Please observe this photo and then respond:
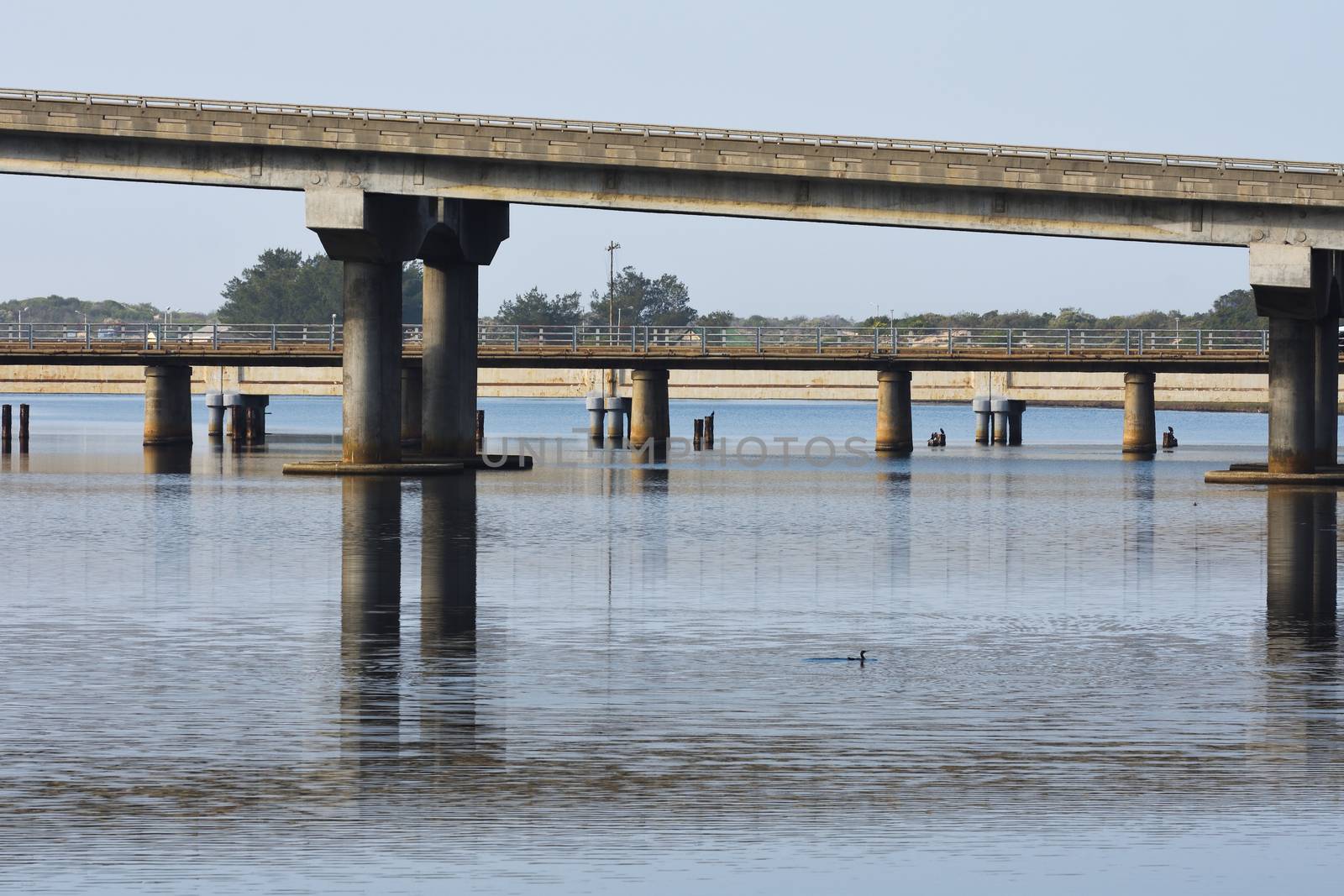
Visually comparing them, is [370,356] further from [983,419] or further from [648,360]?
[983,419]

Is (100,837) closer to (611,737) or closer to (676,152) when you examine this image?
(611,737)

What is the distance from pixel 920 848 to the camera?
515 inches

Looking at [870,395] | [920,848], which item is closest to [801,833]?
[920,848]

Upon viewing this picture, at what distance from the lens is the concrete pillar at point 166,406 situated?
107m

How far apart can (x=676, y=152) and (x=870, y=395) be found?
80813 mm

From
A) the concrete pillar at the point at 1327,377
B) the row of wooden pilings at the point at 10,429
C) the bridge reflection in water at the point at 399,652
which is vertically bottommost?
the bridge reflection in water at the point at 399,652

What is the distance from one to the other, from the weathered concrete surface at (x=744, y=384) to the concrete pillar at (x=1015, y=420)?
834mm

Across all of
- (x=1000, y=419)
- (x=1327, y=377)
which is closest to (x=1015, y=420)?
(x=1000, y=419)

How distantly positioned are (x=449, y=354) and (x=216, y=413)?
213ft

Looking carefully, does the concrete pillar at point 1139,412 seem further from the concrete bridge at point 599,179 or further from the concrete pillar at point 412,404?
the concrete bridge at point 599,179

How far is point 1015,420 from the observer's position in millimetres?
144375

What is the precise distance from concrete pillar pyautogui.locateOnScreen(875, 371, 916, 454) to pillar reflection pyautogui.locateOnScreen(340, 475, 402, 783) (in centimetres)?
6547

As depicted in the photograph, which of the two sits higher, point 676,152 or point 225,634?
point 676,152

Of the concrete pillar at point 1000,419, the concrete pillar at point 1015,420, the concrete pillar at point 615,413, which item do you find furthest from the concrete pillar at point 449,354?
the concrete pillar at point 1015,420
